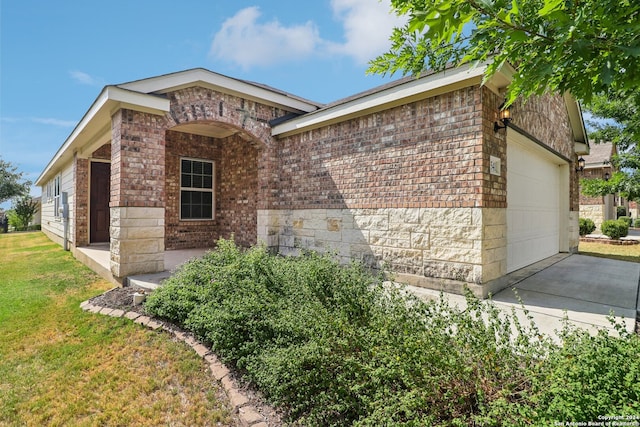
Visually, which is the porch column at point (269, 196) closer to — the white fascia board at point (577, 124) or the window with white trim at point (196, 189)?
the window with white trim at point (196, 189)

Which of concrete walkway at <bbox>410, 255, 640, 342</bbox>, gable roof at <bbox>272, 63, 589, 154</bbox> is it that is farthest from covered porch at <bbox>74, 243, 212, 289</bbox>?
concrete walkway at <bbox>410, 255, 640, 342</bbox>

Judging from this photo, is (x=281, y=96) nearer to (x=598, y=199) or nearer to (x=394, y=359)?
(x=394, y=359)

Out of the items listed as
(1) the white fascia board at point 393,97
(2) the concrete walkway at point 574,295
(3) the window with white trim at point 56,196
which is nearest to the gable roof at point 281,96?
(1) the white fascia board at point 393,97

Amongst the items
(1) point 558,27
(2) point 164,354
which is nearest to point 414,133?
(1) point 558,27

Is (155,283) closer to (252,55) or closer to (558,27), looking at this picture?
(558,27)

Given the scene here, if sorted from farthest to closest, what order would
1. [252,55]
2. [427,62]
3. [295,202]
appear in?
[252,55] < [295,202] < [427,62]

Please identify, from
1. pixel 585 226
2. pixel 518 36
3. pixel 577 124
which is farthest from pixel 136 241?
pixel 585 226

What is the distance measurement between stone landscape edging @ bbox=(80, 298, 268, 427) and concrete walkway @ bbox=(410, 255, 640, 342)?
274 cm

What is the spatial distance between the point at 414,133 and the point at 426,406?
438 cm

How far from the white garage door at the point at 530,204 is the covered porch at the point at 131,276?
655 cm

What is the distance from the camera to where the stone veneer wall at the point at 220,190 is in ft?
30.5

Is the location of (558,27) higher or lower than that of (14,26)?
lower

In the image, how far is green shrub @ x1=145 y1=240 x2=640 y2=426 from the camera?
1616mm

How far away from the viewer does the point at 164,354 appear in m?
3.26
